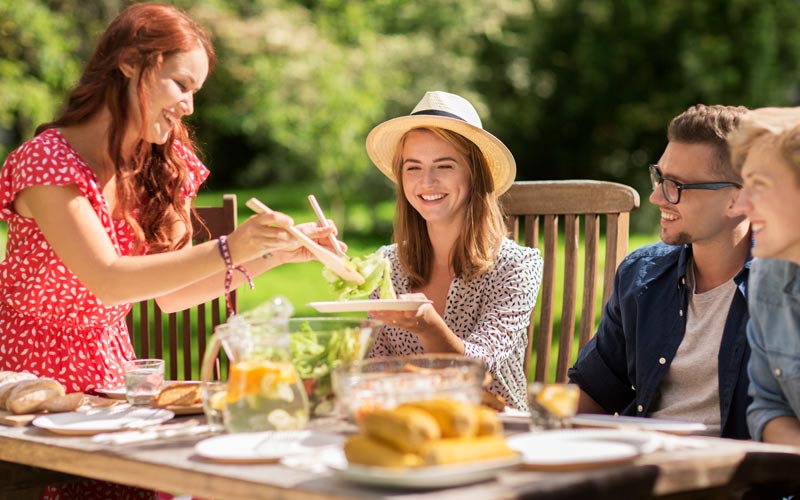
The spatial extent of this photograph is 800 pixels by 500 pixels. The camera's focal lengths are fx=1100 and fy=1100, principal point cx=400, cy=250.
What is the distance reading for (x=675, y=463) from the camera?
74.6 inches

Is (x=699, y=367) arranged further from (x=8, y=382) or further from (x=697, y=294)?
(x=8, y=382)

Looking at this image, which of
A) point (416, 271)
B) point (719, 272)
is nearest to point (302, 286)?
point (416, 271)

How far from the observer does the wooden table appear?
1.75 meters

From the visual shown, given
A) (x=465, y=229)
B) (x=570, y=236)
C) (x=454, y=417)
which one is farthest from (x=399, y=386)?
(x=570, y=236)

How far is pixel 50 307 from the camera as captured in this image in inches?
120

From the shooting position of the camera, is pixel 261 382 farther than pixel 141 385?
No

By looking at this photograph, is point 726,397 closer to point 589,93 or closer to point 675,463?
point 675,463

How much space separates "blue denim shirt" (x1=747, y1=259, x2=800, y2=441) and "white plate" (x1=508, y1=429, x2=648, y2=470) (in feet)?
1.65

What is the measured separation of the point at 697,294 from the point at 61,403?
1.71 m

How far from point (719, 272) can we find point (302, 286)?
345 inches

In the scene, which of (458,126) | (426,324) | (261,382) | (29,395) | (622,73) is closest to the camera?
(261,382)

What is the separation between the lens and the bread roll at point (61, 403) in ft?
8.37

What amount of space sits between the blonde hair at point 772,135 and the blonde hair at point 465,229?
123 cm

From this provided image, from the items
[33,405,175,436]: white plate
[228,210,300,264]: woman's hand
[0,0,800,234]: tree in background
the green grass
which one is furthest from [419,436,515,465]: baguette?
the green grass
